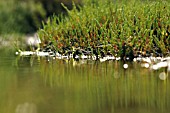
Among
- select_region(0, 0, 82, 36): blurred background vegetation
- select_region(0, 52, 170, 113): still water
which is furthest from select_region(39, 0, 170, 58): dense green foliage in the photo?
select_region(0, 0, 82, 36): blurred background vegetation

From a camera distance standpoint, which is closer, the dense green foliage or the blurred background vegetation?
the dense green foliage

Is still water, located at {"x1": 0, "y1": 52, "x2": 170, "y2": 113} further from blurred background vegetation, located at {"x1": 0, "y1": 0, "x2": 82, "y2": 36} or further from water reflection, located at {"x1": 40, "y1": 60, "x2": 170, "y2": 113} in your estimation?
blurred background vegetation, located at {"x1": 0, "y1": 0, "x2": 82, "y2": 36}

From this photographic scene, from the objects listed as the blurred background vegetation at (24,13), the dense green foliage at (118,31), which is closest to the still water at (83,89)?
the dense green foliage at (118,31)

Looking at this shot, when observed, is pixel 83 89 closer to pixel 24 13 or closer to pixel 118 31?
pixel 118 31

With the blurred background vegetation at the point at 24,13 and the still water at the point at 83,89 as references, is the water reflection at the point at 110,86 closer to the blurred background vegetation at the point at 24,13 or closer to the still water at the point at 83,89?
the still water at the point at 83,89

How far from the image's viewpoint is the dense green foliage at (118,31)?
38.1 feet

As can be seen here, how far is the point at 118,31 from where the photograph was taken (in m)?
11.9

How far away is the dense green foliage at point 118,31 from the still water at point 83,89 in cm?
64

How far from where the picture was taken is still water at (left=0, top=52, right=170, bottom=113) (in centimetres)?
691

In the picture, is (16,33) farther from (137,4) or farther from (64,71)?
(64,71)

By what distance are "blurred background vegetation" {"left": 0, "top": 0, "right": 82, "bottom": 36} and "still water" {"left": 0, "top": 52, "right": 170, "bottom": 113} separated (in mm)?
14219

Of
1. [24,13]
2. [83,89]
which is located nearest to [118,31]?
[83,89]

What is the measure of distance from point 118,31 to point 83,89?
392 centimetres

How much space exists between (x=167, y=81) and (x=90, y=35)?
4.21 metres
